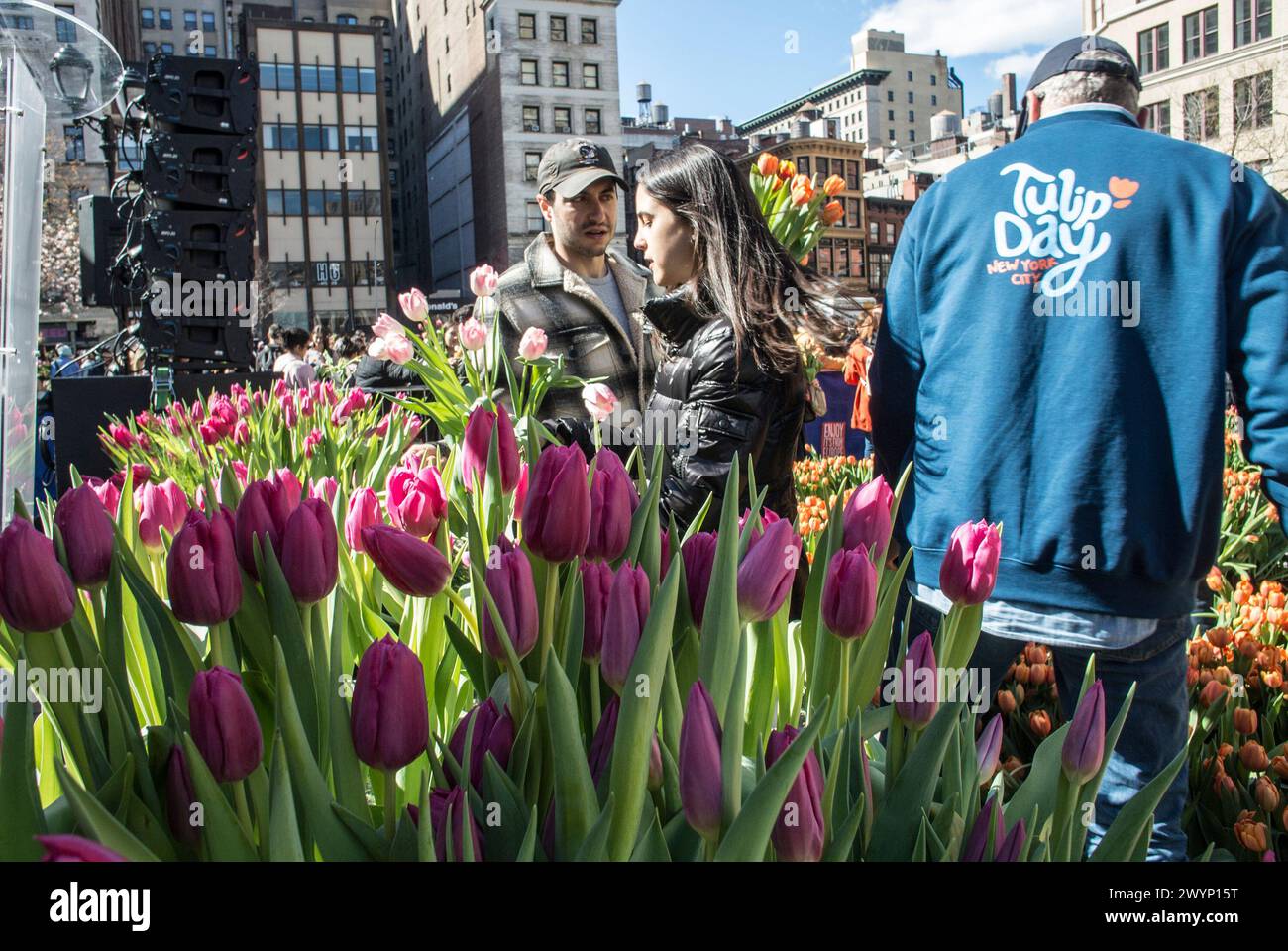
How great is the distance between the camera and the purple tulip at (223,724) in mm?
607

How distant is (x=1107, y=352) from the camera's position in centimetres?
171

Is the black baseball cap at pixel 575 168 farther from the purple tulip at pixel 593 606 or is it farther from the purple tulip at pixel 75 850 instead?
the purple tulip at pixel 75 850

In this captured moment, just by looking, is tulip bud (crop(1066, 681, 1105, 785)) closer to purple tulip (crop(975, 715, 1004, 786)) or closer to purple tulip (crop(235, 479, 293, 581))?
purple tulip (crop(975, 715, 1004, 786))

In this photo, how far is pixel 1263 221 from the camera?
166 centimetres

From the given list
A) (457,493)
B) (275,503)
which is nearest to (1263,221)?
(457,493)

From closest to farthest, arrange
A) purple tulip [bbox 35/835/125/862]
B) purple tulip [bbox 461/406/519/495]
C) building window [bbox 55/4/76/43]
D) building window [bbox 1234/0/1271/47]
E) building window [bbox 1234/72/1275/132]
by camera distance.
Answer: purple tulip [bbox 35/835/125/862], purple tulip [bbox 461/406/519/495], building window [bbox 55/4/76/43], building window [bbox 1234/72/1275/132], building window [bbox 1234/0/1271/47]

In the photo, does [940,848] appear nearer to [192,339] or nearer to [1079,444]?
[1079,444]

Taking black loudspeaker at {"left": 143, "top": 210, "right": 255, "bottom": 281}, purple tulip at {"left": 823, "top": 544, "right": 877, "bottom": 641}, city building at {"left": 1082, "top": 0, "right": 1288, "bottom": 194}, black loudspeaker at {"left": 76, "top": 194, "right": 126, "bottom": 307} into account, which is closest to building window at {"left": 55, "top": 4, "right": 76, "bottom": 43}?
purple tulip at {"left": 823, "top": 544, "right": 877, "bottom": 641}

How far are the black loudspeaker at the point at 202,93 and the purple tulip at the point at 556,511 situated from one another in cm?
787

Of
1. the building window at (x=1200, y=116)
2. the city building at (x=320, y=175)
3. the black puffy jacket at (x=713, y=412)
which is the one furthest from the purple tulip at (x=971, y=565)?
the city building at (x=320, y=175)

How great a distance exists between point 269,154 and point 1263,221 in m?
50.7

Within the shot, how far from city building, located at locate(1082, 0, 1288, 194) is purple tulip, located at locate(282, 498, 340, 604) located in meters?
27.4

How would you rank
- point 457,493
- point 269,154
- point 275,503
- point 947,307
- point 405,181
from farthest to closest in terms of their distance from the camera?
point 405,181, point 269,154, point 947,307, point 457,493, point 275,503

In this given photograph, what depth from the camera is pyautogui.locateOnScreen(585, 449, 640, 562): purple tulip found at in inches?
31.9
